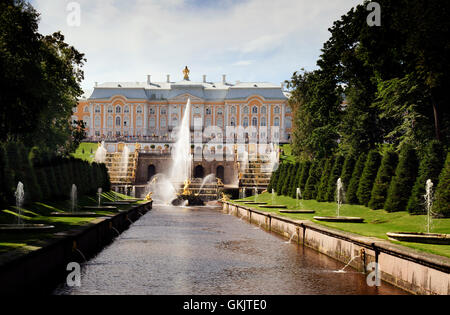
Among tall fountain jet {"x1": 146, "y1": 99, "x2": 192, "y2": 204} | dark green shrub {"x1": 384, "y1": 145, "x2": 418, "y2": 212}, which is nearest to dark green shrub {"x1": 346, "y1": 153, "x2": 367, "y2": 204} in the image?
dark green shrub {"x1": 384, "y1": 145, "x2": 418, "y2": 212}

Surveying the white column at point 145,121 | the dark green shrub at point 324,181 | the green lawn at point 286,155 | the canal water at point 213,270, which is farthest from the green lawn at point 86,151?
the canal water at point 213,270

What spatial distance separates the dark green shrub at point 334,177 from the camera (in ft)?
Answer: 92.0

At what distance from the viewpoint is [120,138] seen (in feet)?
311

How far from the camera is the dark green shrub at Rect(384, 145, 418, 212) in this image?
789 inches

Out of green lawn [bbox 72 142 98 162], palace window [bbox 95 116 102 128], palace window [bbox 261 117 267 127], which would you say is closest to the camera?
green lawn [bbox 72 142 98 162]

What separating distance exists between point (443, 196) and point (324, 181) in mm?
12882

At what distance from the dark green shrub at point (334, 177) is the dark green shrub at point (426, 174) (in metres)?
7.98

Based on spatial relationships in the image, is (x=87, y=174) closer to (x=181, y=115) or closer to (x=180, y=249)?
(x=180, y=249)

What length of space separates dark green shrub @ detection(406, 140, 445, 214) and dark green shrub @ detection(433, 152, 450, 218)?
2.88 feet

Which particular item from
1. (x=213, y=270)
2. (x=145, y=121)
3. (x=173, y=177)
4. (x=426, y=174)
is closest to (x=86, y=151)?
(x=145, y=121)

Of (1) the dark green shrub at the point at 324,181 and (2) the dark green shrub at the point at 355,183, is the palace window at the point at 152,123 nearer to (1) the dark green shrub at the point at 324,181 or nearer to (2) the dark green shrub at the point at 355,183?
(1) the dark green shrub at the point at 324,181

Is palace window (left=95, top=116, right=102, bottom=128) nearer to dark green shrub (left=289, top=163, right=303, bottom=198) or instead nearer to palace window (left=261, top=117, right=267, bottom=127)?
palace window (left=261, top=117, right=267, bottom=127)
